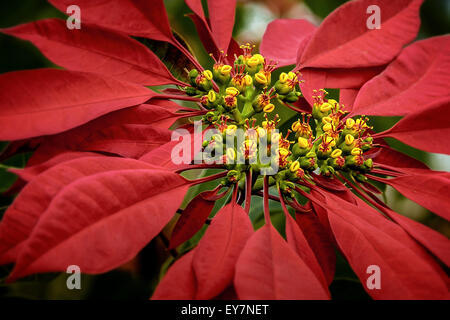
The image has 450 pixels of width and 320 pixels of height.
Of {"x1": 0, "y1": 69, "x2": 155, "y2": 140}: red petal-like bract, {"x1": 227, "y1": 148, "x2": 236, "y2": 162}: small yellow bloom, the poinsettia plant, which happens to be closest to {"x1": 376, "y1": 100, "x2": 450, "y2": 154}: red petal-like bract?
the poinsettia plant

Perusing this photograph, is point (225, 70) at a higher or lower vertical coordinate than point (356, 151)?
higher

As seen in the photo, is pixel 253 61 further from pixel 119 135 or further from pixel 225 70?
pixel 119 135

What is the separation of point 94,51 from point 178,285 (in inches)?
10.2

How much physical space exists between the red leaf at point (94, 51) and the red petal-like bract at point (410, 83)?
0.81 feet

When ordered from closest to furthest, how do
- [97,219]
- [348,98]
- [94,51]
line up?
[97,219] → [94,51] → [348,98]

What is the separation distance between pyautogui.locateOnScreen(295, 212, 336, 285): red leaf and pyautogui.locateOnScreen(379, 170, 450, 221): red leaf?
0.10m

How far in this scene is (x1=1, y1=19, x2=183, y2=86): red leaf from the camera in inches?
14.7

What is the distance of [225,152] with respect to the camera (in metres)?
0.43

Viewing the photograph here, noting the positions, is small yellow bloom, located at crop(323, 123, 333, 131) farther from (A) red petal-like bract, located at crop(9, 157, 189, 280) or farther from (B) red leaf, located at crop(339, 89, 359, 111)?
(A) red petal-like bract, located at crop(9, 157, 189, 280)

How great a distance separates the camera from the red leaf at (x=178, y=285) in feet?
0.99

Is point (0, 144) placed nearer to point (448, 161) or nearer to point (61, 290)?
point (61, 290)

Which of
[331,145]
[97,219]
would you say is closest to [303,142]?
[331,145]

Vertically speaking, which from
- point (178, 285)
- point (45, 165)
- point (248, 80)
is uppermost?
point (248, 80)
